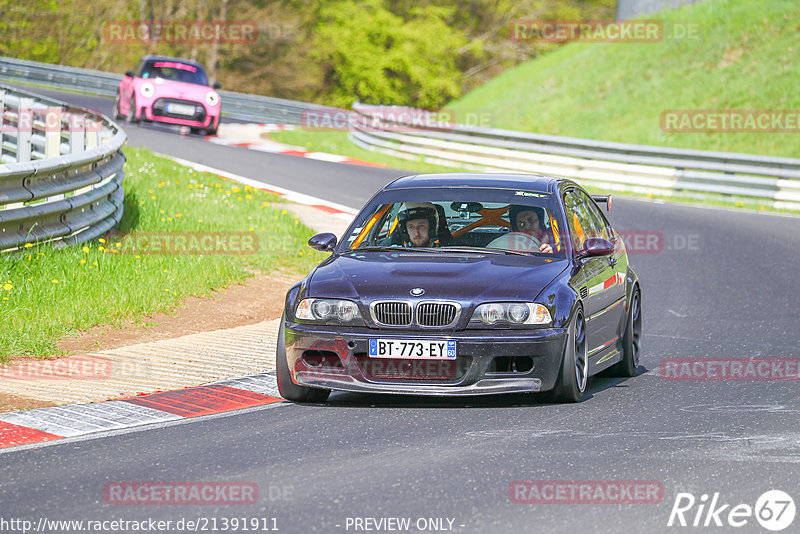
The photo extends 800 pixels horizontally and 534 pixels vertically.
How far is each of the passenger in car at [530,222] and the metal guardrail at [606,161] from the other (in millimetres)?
15225

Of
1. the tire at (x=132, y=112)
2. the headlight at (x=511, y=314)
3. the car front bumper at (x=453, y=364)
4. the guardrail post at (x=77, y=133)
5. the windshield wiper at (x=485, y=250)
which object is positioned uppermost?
the windshield wiper at (x=485, y=250)

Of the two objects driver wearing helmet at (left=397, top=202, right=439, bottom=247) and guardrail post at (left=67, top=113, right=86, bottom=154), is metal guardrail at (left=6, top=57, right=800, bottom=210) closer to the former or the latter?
guardrail post at (left=67, top=113, right=86, bottom=154)

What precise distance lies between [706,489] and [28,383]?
465 cm

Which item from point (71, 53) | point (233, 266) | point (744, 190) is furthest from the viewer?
point (71, 53)

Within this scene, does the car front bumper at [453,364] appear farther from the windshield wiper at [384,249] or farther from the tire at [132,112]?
the tire at [132,112]

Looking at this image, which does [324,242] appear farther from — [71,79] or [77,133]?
[71,79]

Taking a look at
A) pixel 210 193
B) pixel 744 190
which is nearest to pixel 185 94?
pixel 210 193

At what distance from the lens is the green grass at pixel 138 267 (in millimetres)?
10078

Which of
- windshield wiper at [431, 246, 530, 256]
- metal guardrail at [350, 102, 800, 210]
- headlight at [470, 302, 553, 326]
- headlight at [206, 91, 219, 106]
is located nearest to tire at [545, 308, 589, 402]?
headlight at [470, 302, 553, 326]

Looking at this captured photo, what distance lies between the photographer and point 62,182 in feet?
39.5

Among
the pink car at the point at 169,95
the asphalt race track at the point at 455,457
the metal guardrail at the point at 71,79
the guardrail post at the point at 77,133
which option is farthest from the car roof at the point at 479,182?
the metal guardrail at the point at 71,79

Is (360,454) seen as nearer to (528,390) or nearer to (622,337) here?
(528,390)

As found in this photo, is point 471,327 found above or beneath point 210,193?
above

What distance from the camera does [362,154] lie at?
99.3 ft
